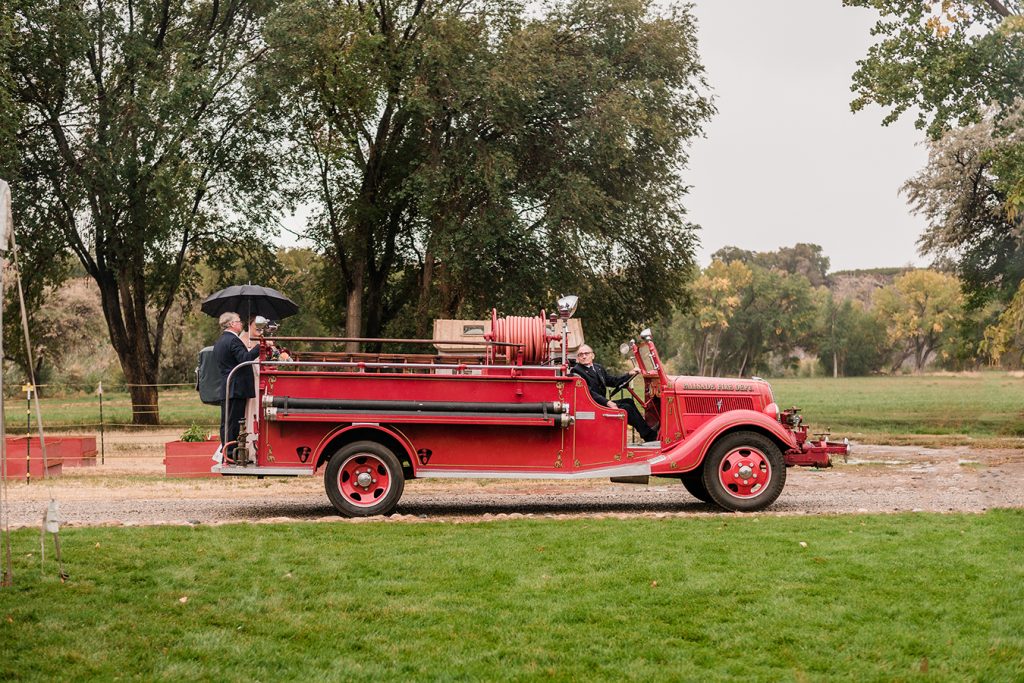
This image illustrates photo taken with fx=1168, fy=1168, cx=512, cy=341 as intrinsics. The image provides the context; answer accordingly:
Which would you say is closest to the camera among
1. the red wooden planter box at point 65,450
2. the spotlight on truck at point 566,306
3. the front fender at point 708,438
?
the spotlight on truck at point 566,306

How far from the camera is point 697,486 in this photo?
13.5m

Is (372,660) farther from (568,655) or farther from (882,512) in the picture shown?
(882,512)

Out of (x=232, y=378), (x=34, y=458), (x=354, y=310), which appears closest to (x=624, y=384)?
(x=232, y=378)

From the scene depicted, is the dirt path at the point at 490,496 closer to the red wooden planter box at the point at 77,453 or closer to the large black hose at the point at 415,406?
the red wooden planter box at the point at 77,453

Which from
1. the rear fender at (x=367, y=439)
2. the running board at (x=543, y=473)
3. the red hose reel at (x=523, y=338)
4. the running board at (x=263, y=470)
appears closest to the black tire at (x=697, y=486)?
the running board at (x=543, y=473)

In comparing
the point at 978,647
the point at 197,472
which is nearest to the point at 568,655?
the point at 978,647

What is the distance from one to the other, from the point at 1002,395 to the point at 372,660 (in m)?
56.0

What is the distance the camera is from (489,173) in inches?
1084

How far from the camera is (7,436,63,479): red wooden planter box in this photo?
17.5 metres

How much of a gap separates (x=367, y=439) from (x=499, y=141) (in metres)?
17.8

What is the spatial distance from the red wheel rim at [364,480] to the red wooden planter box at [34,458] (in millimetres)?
6670

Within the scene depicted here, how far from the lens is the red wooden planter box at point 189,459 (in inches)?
703

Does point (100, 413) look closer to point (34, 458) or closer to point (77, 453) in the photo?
point (77, 453)

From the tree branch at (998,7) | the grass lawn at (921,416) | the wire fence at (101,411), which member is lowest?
the grass lawn at (921,416)
